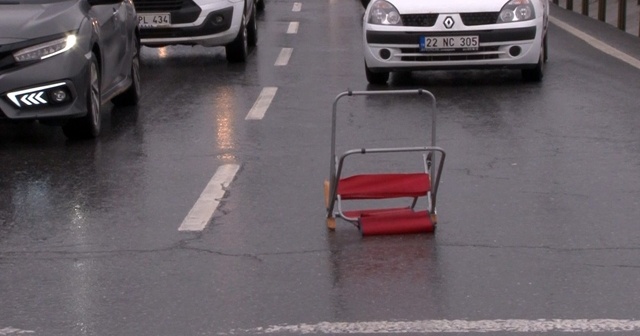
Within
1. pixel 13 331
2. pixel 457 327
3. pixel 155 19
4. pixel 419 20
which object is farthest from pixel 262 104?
pixel 457 327

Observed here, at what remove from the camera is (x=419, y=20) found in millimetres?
14266

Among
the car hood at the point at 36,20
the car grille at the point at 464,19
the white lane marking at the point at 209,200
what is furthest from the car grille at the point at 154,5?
the white lane marking at the point at 209,200

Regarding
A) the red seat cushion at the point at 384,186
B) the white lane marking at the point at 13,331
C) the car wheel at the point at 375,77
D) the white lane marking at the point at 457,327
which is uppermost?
the white lane marking at the point at 13,331

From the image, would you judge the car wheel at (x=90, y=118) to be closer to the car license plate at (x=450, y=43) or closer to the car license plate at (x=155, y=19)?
the car license plate at (x=450, y=43)

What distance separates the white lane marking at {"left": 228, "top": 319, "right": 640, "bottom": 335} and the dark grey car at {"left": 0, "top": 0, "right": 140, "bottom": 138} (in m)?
5.24

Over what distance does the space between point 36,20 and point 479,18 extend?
5.13 meters

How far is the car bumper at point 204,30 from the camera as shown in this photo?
17.1 metres

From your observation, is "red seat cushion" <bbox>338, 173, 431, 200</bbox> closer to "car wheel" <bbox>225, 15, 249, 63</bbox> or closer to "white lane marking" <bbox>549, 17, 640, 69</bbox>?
"white lane marking" <bbox>549, 17, 640, 69</bbox>

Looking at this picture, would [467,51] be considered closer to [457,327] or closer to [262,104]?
[262,104]

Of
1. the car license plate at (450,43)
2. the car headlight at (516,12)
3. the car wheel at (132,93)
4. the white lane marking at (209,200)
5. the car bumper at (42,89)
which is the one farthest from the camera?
the car headlight at (516,12)

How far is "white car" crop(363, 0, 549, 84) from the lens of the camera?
1414 centimetres

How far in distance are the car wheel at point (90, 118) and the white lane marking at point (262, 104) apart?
1.51 m

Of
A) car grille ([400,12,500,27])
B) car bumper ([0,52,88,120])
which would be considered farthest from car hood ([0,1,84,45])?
car grille ([400,12,500,27])

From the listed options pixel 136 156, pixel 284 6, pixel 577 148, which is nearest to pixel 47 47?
pixel 136 156
